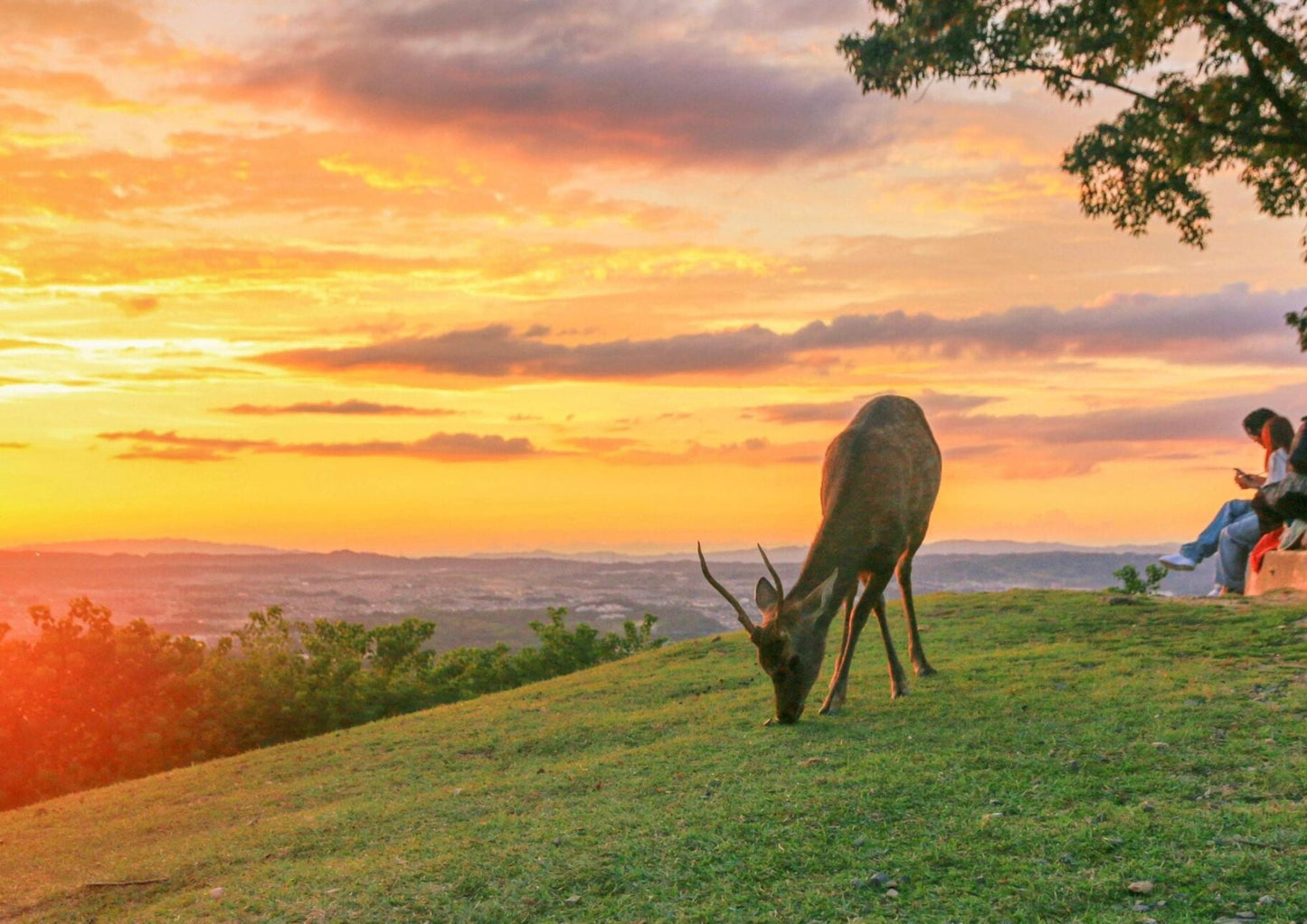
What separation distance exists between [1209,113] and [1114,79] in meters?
1.92

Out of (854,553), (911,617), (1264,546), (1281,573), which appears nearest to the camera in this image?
(854,553)

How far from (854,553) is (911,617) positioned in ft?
6.88

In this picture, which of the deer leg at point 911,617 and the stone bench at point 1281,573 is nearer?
the deer leg at point 911,617

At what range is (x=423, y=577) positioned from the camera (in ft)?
468

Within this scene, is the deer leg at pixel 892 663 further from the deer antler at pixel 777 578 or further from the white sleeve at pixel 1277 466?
the white sleeve at pixel 1277 466

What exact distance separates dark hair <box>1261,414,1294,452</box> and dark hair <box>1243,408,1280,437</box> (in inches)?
10.4

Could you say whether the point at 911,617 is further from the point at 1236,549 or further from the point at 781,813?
the point at 1236,549

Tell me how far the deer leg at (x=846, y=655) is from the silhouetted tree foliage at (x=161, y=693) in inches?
565

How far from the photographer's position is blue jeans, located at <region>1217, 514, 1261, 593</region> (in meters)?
18.8

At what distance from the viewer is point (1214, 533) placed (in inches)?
784

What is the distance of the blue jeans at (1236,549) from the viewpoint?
1875 centimetres

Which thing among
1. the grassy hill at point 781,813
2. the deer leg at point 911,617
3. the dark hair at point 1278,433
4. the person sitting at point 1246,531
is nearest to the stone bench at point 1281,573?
the person sitting at point 1246,531

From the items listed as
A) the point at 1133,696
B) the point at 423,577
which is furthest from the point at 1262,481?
the point at 423,577

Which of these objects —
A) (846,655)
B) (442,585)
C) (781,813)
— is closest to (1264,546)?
(846,655)
